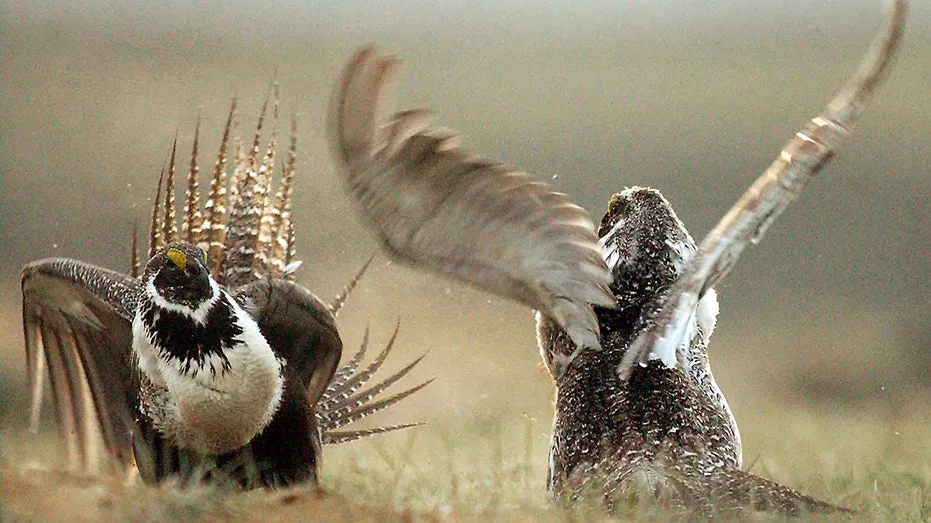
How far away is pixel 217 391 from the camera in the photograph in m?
4.41

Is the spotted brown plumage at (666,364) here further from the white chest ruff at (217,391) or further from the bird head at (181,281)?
the bird head at (181,281)

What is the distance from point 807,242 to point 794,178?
321 inches

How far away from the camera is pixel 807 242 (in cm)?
1159

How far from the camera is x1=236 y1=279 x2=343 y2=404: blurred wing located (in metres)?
4.64

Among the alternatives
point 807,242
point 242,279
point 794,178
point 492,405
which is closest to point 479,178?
point 794,178

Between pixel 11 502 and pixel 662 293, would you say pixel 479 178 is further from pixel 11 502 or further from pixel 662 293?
pixel 11 502

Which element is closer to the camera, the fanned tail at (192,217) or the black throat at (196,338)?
the black throat at (196,338)

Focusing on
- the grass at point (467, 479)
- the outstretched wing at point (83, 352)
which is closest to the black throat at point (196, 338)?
the outstretched wing at point (83, 352)

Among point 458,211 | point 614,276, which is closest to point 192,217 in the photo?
point 614,276

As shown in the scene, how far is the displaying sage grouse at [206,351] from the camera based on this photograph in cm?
442

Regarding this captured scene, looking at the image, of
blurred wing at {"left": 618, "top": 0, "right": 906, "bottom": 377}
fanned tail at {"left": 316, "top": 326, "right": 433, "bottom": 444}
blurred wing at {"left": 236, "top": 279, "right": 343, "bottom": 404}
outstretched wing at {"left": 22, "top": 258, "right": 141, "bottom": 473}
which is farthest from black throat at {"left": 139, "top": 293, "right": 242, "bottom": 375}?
blurred wing at {"left": 618, "top": 0, "right": 906, "bottom": 377}

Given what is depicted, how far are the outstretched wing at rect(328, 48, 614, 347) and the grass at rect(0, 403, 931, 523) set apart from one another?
2.23 feet

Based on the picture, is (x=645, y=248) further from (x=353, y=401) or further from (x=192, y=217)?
(x=192, y=217)

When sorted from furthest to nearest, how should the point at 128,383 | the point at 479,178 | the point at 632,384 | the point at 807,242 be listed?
the point at 807,242, the point at 128,383, the point at 632,384, the point at 479,178
